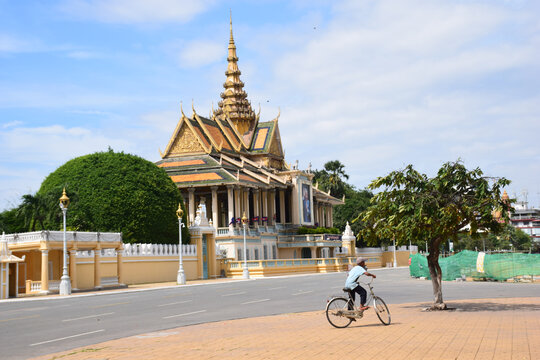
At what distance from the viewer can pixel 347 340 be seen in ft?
38.6

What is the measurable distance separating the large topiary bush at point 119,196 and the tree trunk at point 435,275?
3147 centimetres

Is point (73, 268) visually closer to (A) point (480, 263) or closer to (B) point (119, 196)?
(B) point (119, 196)

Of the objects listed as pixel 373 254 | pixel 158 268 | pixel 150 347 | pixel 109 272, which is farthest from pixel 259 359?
pixel 373 254

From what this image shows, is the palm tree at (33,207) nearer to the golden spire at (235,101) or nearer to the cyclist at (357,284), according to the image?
the cyclist at (357,284)

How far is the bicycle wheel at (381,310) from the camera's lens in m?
13.7

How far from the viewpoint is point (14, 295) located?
3194 cm

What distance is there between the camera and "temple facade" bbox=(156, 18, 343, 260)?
64.4m

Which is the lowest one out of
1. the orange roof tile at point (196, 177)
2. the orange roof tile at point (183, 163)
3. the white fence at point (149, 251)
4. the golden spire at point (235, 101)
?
the white fence at point (149, 251)

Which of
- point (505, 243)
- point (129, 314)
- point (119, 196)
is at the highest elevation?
point (119, 196)

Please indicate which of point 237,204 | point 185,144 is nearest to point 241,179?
point 237,204

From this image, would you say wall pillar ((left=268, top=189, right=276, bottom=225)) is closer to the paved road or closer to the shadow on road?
the paved road

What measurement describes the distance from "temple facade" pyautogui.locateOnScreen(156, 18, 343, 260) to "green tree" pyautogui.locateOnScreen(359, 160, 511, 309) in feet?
142

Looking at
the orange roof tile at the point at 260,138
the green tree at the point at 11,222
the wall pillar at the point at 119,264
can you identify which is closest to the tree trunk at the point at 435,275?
the wall pillar at the point at 119,264

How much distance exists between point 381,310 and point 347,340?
2.20 meters
